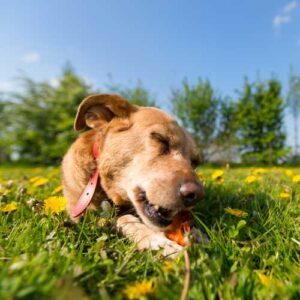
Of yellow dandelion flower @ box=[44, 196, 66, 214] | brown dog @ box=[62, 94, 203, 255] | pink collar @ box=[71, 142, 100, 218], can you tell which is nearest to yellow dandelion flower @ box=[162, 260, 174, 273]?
brown dog @ box=[62, 94, 203, 255]

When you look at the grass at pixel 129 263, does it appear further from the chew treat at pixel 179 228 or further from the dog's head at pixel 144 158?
the dog's head at pixel 144 158

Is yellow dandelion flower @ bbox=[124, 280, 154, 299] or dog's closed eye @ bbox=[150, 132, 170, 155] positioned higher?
dog's closed eye @ bbox=[150, 132, 170, 155]

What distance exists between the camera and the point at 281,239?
206 centimetres

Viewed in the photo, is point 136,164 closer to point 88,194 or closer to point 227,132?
point 88,194

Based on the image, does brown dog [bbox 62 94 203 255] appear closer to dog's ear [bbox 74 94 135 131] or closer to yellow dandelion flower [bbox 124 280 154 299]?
dog's ear [bbox 74 94 135 131]

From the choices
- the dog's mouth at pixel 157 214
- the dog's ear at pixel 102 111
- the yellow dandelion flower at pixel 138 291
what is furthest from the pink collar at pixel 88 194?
the yellow dandelion flower at pixel 138 291

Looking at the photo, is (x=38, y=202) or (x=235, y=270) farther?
(x=38, y=202)

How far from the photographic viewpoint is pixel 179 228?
2.29 metres

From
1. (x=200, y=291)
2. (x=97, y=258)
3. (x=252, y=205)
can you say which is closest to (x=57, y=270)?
(x=97, y=258)

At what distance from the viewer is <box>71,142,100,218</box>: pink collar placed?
8.72 ft

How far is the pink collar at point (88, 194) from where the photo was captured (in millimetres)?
2658

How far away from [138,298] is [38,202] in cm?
140

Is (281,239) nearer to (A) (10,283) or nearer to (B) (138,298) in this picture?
(B) (138,298)

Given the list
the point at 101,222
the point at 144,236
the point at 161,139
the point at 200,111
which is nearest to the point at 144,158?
the point at 161,139
